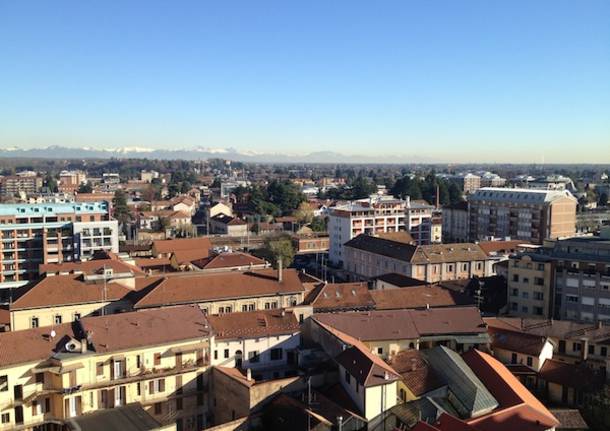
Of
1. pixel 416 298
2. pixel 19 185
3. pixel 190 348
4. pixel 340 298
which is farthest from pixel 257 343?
pixel 19 185

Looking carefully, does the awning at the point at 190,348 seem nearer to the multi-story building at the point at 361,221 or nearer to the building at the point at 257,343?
the building at the point at 257,343

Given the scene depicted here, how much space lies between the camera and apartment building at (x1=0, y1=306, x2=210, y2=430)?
24.8 metres

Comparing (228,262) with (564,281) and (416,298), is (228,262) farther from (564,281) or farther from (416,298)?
(564,281)

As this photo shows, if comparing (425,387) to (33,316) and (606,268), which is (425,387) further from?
(33,316)

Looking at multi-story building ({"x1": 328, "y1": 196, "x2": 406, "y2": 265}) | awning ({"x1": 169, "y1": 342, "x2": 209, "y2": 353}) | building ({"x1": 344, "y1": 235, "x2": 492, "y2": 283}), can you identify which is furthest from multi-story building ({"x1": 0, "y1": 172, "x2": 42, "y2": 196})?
awning ({"x1": 169, "y1": 342, "x2": 209, "y2": 353})

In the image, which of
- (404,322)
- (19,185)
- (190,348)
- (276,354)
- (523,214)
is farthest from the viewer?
(19,185)

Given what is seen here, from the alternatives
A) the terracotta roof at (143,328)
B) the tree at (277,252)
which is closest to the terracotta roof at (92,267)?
the terracotta roof at (143,328)

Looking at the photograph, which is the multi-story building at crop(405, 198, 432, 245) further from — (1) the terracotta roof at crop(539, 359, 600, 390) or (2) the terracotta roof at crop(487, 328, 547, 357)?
(1) the terracotta roof at crop(539, 359, 600, 390)

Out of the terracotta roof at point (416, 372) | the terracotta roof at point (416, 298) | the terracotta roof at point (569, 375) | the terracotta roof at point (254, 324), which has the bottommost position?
the terracotta roof at point (569, 375)

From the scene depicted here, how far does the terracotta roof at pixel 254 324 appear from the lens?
3008 centimetres

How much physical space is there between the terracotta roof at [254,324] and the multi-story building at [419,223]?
Answer: 5087cm

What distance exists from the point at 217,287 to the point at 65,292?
921cm

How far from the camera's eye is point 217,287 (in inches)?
1478

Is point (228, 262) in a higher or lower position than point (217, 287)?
lower
